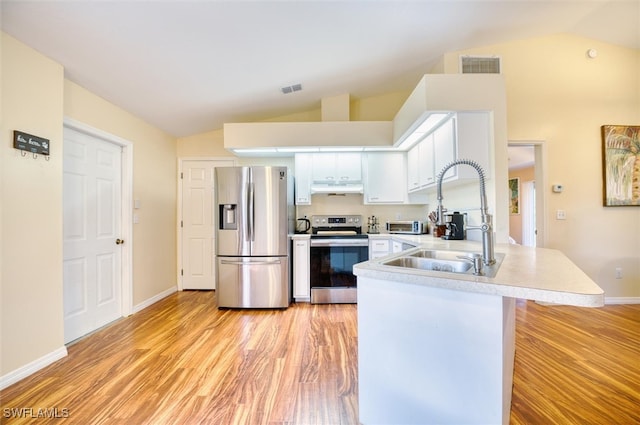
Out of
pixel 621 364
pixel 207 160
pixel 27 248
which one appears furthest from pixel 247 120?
pixel 621 364

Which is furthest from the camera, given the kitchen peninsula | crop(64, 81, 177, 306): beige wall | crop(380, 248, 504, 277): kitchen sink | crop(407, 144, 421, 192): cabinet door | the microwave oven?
the microwave oven

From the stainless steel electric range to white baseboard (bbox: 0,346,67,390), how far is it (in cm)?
235

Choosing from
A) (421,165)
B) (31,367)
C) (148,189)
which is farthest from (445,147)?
(31,367)

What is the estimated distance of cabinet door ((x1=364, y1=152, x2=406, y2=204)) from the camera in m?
3.74

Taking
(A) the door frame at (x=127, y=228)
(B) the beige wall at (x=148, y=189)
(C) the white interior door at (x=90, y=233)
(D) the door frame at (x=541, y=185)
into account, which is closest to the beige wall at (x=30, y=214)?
(C) the white interior door at (x=90, y=233)

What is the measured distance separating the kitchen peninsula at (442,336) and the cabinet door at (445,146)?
1415 millimetres

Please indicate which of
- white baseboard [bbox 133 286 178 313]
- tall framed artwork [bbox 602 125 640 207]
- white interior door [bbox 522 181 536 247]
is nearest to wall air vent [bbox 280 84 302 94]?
white baseboard [bbox 133 286 178 313]

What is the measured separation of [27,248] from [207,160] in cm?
243

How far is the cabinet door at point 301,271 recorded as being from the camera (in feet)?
11.1

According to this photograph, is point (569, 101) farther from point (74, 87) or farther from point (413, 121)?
point (74, 87)

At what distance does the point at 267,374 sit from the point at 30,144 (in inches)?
92.1

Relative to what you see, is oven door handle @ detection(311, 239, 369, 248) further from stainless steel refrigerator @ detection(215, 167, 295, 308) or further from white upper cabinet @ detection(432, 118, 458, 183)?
white upper cabinet @ detection(432, 118, 458, 183)

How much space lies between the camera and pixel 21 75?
1.82 metres

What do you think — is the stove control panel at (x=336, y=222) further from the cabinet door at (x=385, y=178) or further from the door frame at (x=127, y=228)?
the door frame at (x=127, y=228)
